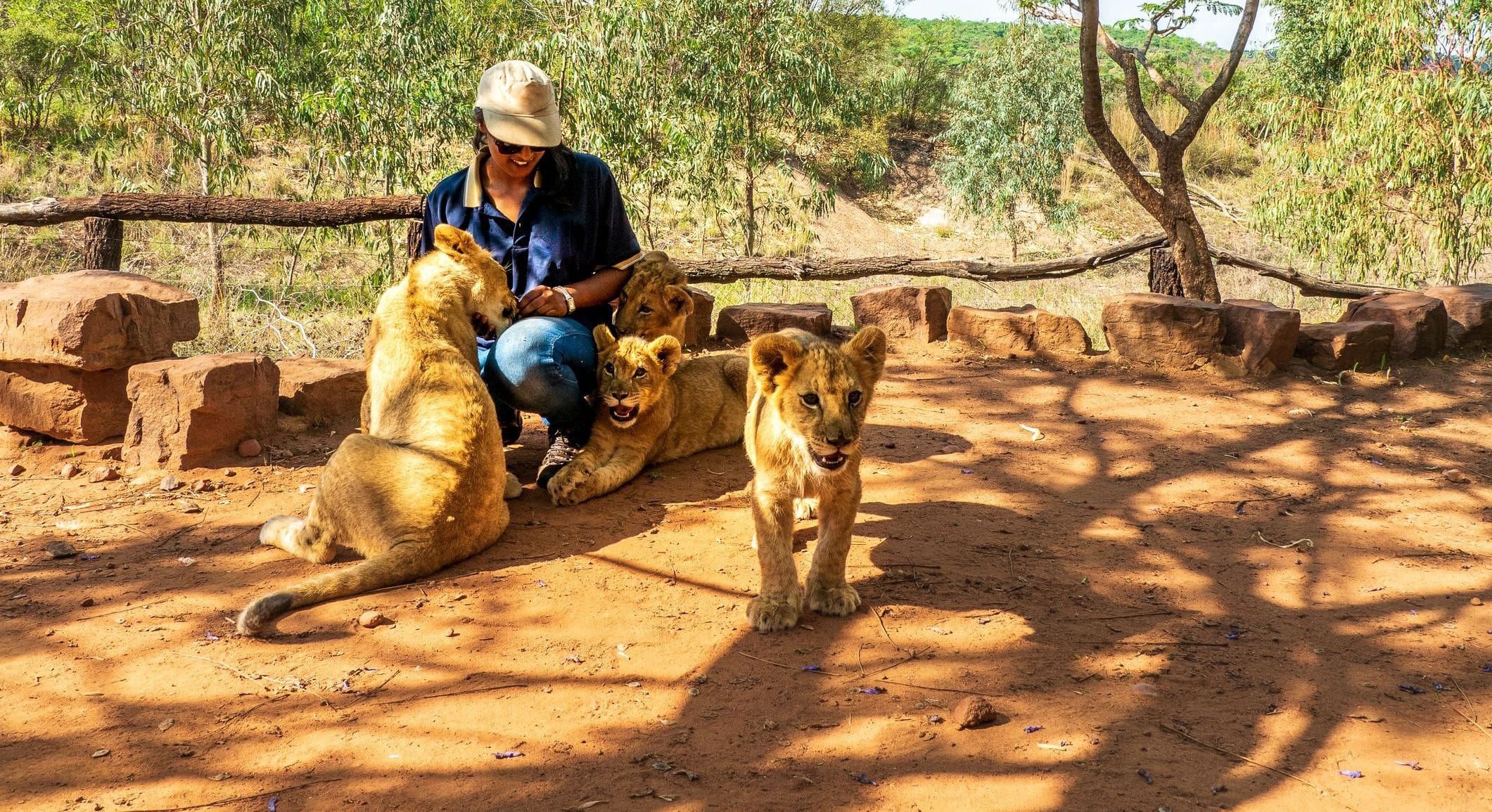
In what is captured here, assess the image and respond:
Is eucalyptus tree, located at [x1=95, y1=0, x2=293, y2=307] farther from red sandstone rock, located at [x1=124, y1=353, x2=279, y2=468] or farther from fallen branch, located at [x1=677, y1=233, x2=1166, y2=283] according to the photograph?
red sandstone rock, located at [x1=124, y1=353, x2=279, y2=468]

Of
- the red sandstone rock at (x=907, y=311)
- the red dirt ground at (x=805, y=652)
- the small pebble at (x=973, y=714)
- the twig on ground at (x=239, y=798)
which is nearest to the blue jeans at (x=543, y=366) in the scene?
the red dirt ground at (x=805, y=652)

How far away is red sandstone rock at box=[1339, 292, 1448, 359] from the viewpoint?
8609 mm

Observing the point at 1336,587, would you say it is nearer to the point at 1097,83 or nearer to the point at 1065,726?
the point at 1065,726

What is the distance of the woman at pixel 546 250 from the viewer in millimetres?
5582

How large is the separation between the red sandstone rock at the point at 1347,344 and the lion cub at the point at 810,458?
18.1ft

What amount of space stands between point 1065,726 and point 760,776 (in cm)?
103

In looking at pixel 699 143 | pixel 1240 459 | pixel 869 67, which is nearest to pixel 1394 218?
pixel 699 143

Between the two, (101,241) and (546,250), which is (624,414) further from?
(101,241)

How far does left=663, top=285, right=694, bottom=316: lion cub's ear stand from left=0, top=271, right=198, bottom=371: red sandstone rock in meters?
3.10

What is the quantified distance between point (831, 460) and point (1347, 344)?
19.8ft

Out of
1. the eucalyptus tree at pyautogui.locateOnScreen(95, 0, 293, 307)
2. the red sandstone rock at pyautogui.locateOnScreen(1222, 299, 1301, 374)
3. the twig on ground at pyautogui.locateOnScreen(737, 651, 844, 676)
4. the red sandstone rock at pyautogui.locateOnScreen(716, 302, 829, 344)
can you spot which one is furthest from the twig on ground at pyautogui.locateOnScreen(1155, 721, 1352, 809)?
the eucalyptus tree at pyautogui.locateOnScreen(95, 0, 293, 307)

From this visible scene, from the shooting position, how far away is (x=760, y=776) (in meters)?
3.20

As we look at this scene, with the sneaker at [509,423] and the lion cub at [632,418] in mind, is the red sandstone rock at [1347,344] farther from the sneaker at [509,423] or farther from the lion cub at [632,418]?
the sneaker at [509,423]

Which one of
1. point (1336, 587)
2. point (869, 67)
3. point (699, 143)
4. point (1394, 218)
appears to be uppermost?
point (869, 67)
